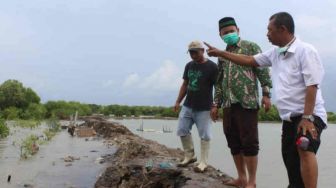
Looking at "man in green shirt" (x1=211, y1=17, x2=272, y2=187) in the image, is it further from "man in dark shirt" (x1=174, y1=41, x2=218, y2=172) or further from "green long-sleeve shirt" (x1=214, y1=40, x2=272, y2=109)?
"man in dark shirt" (x1=174, y1=41, x2=218, y2=172)

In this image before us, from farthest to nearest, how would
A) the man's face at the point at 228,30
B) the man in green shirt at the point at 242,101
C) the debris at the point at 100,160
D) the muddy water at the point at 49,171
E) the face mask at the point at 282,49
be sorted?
the debris at the point at 100,160
the muddy water at the point at 49,171
the man's face at the point at 228,30
the man in green shirt at the point at 242,101
the face mask at the point at 282,49

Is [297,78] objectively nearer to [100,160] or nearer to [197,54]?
[197,54]

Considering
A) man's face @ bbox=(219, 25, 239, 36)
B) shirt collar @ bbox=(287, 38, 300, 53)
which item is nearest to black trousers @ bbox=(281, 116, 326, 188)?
shirt collar @ bbox=(287, 38, 300, 53)

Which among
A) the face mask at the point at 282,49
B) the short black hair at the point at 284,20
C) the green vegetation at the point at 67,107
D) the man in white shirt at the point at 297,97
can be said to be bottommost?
the man in white shirt at the point at 297,97

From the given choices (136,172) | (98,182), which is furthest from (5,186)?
(136,172)

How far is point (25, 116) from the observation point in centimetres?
5038

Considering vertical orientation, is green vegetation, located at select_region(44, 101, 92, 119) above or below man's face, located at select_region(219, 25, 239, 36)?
above

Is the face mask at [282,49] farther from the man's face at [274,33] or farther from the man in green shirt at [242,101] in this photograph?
the man in green shirt at [242,101]

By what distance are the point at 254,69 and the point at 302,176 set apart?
1959 millimetres

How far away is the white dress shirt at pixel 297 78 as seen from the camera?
389cm

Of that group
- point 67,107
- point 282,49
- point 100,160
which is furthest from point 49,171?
point 67,107


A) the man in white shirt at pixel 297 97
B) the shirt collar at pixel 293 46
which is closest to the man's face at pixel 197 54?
the man in white shirt at pixel 297 97

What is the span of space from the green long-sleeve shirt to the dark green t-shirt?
929 millimetres

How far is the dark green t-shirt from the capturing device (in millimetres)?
6652
